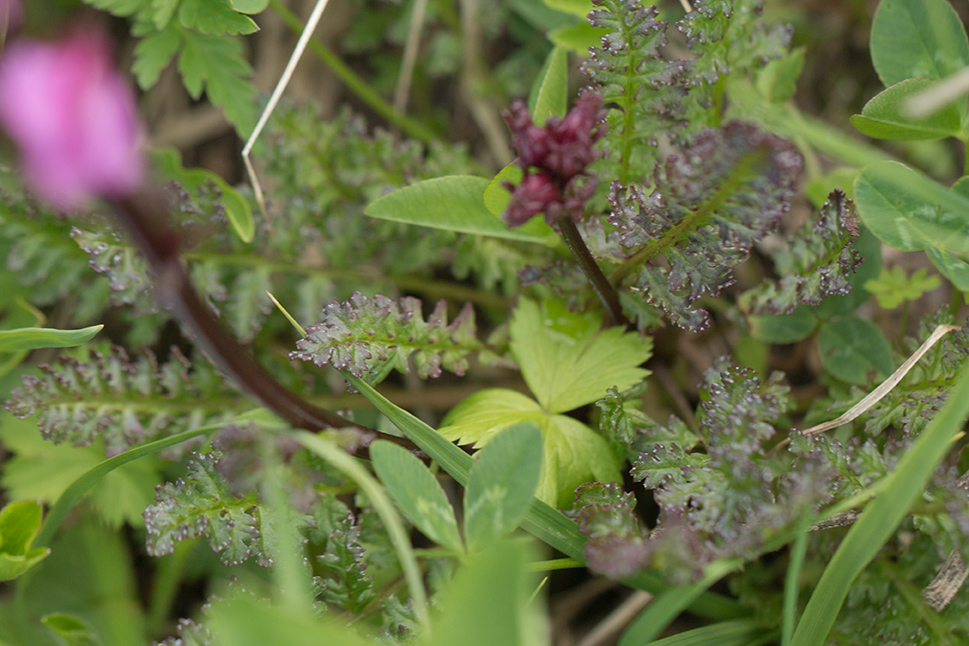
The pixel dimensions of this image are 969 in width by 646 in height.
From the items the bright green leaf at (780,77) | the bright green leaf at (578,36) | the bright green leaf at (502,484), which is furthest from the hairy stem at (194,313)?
the bright green leaf at (780,77)

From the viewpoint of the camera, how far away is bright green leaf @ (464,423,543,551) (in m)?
1.32

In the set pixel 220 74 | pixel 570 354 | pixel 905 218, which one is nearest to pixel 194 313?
pixel 570 354

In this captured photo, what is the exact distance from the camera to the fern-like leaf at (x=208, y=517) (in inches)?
60.2

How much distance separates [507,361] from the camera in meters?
2.02

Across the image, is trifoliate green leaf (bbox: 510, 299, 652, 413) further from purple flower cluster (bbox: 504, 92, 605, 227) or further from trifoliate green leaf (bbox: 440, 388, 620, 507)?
purple flower cluster (bbox: 504, 92, 605, 227)

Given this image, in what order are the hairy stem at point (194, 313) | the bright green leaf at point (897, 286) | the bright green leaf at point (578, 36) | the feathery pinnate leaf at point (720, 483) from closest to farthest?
the hairy stem at point (194, 313) < the feathery pinnate leaf at point (720, 483) < the bright green leaf at point (897, 286) < the bright green leaf at point (578, 36)

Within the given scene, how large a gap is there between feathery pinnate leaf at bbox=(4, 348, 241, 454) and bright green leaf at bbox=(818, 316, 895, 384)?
176cm

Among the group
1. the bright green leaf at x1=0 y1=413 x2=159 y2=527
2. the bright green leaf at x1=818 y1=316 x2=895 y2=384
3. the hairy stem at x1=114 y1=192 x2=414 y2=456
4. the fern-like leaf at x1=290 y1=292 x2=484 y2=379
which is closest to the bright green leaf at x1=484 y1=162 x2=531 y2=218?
the fern-like leaf at x1=290 y1=292 x2=484 y2=379

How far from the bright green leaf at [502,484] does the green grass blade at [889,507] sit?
0.63m

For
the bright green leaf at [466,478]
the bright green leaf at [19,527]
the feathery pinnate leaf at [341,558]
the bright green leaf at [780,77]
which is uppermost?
the bright green leaf at [780,77]

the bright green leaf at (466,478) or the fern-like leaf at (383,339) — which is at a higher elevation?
the fern-like leaf at (383,339)

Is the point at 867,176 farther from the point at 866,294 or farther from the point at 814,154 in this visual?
the point at 814,154

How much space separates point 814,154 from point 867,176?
1.31 metres

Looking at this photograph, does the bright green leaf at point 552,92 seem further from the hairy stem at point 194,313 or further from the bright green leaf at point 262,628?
the bright green leaf at point 262,628
